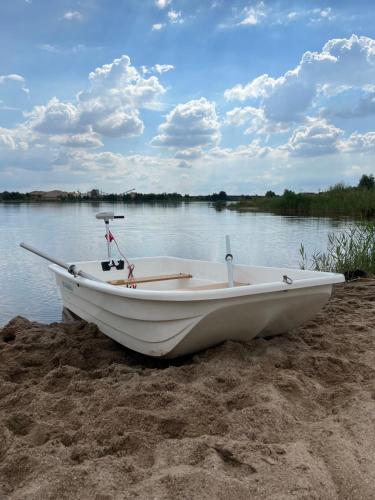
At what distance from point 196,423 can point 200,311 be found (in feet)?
2.95

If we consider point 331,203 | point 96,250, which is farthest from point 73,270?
point 331,203

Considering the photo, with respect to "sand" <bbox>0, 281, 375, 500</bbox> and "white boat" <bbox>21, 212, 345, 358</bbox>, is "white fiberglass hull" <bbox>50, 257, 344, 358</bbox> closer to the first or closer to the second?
"white boat" <bbox>21, 212, 345, 358</bbox>

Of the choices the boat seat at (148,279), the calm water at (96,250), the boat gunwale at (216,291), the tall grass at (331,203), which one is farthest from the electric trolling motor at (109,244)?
the tall grass at (331,203)

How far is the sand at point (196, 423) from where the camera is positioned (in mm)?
1956

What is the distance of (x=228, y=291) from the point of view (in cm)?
319

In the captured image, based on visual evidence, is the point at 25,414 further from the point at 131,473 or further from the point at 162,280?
the point at 162,280

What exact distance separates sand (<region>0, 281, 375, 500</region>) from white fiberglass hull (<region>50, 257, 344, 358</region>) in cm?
16

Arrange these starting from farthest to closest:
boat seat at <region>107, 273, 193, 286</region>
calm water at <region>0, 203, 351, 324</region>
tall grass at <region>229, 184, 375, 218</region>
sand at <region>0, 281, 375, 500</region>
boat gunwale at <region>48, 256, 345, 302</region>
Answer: tall grass at <region>229, 184, 375, 218</region>, calm water at <region>0, 203, 351, 324</region>, boat seat at <region>107, 273, 193, 286</region>, boat gunwale at <region>48, 256, 345, 302</region>, sand at <region>0, 281, 375, 500</region>

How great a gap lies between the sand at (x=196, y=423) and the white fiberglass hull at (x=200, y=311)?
16cm

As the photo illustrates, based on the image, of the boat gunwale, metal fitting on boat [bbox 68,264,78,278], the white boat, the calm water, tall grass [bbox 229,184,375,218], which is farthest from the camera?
tall grass [bbox 229,184,375,218]

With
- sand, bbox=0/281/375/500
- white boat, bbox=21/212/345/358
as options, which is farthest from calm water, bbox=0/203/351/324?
sand, bbox=0/281/375/500

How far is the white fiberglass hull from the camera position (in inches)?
129

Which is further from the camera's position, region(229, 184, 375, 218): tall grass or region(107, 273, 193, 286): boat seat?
region(229, 184, 375, 218): tall grass

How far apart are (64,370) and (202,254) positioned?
9183mm
